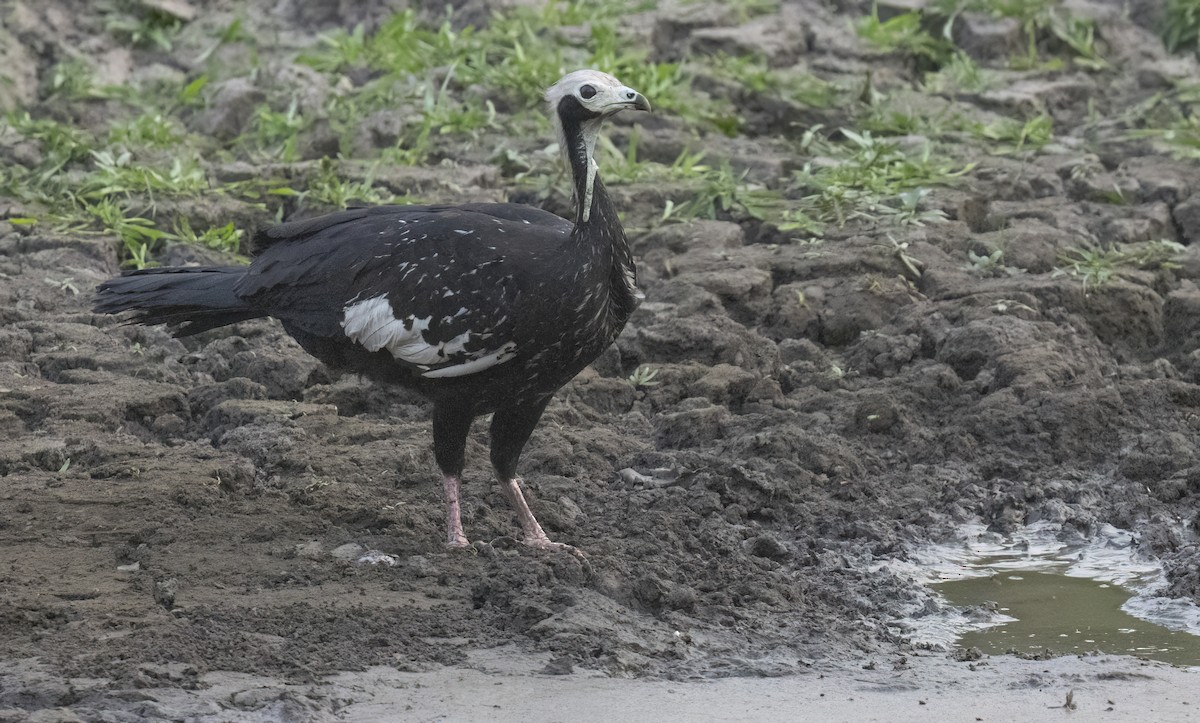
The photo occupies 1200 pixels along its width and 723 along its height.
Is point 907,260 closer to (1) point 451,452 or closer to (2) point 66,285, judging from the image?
(1) point 451,452

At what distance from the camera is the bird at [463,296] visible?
5.31 m

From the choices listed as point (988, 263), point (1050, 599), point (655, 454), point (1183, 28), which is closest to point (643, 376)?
point (655, 454)

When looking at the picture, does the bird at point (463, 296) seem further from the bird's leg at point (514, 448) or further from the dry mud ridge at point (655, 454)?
the dry mud ridge at point (655, 454)

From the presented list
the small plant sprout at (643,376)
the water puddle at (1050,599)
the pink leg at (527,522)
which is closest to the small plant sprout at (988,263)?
the small plant sprout at (643,376)

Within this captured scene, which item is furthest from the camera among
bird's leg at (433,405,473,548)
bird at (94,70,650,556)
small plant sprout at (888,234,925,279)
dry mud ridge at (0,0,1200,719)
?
small plant sprout at (888,234,925,279)

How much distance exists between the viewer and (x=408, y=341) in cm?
549

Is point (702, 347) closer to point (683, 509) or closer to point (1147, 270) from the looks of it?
point (683, 509)

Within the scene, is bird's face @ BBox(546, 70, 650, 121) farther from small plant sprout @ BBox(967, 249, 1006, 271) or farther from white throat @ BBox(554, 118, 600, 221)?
small plant sprout @ BBox(967, 249, 1006, 271)

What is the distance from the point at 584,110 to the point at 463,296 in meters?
0.76

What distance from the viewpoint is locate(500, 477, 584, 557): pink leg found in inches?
217

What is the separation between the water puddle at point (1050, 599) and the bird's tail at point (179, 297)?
A: 101 inches

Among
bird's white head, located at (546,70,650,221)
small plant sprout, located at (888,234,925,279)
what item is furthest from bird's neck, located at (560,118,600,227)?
small plant sprout, located at (888,234,925,279)

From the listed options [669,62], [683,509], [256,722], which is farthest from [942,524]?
[669,62]

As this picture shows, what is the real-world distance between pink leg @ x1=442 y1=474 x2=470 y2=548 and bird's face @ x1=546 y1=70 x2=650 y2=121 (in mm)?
1332
